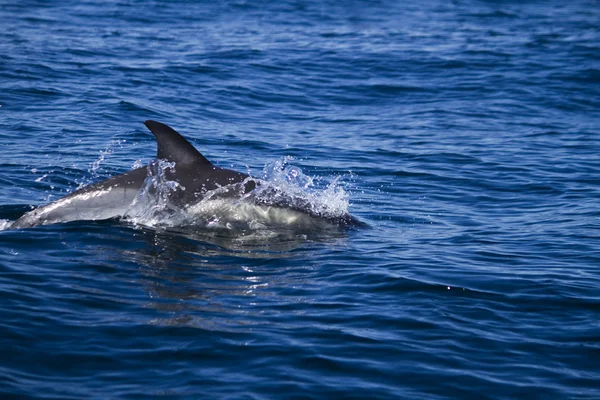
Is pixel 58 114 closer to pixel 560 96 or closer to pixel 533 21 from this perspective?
pixel 560 96

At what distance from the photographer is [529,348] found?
7.98 metres

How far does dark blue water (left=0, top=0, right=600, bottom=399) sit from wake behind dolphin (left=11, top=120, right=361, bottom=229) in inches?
10.9

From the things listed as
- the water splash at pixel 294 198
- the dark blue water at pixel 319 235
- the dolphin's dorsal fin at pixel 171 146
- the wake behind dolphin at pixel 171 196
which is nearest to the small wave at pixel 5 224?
the wake behind dolphin at pixel 171 196

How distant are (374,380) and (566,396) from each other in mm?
1501

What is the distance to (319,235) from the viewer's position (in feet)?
38.4

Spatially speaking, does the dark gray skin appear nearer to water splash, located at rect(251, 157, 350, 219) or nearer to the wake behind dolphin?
the wake behind dolphin

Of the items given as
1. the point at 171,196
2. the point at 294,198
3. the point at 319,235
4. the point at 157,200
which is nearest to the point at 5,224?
the point at 157,200

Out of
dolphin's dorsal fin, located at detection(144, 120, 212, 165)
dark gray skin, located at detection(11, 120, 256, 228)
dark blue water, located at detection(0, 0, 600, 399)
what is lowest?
dark blue water, located at detection(0, 0, 600, 399)

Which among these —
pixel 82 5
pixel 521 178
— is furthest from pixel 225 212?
pixel 82 5

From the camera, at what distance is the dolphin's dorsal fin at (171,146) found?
10930 millimetres

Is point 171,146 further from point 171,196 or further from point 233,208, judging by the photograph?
point 233,208

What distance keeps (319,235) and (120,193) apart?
2588 millimetres

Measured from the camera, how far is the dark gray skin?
11234mm

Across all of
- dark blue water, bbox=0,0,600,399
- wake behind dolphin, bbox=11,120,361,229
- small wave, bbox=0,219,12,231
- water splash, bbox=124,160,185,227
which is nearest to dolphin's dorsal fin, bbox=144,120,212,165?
wake behind dolphin, bbox=11,120,361,229
